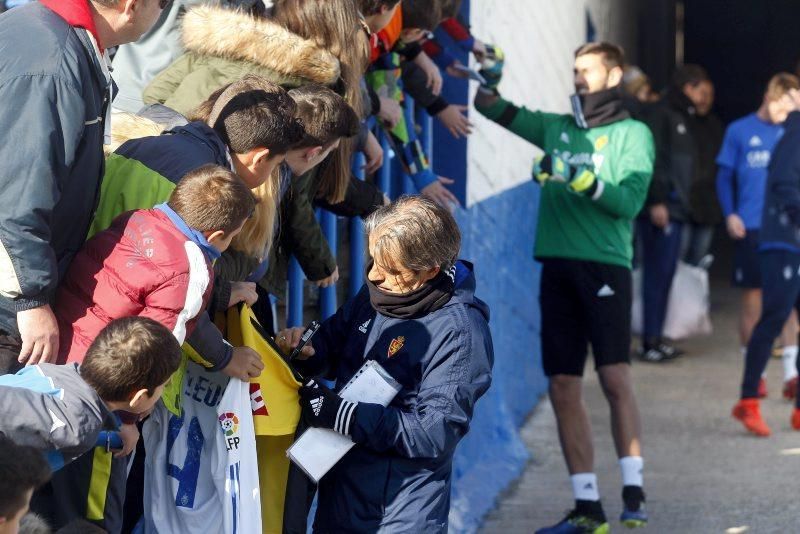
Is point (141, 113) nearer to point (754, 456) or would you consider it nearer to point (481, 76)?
point (481, 76)

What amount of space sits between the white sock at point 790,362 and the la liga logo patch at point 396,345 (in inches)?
220

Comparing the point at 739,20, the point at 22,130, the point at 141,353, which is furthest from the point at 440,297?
the point at 739,20

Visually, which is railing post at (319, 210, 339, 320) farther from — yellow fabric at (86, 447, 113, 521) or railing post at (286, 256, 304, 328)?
yellow fabric at (86, 447, 113, 521)

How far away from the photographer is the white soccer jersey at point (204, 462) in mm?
3184

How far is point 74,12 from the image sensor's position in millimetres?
3031

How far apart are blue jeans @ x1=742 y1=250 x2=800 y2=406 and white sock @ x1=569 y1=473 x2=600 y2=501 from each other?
226 cm

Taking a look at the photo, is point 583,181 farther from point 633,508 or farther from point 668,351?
point 668,351

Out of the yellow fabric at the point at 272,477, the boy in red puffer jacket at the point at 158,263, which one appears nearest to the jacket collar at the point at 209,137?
the boy in red puffer jacket at the point at 158,263

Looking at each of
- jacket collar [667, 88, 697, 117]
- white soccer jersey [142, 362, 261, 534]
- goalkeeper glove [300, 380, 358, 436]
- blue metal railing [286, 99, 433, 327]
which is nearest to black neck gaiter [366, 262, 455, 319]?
goalkeeper glove [300, 380, 358, 436]

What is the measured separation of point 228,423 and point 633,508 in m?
3.00

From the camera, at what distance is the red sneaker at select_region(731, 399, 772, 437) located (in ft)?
24.8

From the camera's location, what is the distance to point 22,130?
2848 millimetres

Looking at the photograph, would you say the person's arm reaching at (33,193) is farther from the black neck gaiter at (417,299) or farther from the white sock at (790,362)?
the white sock at (790,362)

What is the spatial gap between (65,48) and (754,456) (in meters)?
5.11
